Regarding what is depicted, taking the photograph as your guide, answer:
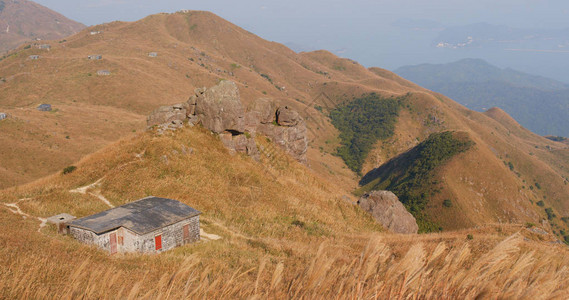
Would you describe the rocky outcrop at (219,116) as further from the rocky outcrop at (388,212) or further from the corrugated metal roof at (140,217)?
the corrugated metal roof at (140,217)

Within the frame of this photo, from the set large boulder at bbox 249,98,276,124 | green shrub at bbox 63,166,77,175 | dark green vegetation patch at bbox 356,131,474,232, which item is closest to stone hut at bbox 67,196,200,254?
green shrub at bbox 63,166,77,175

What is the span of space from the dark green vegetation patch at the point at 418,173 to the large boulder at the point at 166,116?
206 feet

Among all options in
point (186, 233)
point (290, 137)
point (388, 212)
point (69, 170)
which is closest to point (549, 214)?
point (388, 212)

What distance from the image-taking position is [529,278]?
5.38m

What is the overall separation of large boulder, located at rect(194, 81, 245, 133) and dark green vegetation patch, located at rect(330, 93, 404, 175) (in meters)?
97.5

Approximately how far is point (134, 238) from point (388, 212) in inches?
1192

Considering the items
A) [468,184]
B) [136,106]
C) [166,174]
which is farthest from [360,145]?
[166,174]

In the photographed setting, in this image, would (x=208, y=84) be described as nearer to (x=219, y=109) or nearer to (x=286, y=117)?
(x=286, y=117)

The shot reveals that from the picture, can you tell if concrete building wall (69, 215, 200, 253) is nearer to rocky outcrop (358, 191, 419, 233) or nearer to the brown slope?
rocky outcrop (358, 191, 419, 233)

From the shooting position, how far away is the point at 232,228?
2616cm

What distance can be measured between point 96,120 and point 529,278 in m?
102

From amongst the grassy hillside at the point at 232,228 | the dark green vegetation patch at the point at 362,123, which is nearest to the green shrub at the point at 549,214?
the dark green vegetation patch at the point at 362,123

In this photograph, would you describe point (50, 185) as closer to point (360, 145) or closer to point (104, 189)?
point (104, 189)

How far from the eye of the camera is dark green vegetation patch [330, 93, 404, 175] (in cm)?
14250
